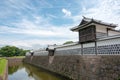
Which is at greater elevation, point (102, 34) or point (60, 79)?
point (102, 34)

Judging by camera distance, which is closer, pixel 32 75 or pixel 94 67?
pixel 94 67

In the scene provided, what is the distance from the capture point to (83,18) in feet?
42.4

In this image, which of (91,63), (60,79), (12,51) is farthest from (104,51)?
(12,51)

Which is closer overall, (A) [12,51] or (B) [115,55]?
(B) [115,55]


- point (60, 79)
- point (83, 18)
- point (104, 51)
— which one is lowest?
point (60, 79)

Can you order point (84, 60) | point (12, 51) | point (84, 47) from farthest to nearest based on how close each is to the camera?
point (12, 51) → point (84, 47) → point (84, 60)

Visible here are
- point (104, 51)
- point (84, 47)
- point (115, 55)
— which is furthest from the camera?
point (84, 47)

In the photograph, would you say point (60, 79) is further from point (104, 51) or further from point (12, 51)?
point (12, 51)

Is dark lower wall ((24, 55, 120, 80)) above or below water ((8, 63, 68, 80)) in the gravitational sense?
above

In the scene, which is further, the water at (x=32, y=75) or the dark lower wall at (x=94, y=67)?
the water at (x=32, y=75)

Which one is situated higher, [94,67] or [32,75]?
[94,67]

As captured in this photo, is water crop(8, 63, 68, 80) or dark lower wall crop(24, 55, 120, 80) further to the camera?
water crop(8, 63, 68, 80)

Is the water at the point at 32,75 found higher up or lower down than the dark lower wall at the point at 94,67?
lower down

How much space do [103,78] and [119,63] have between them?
5.67ft
